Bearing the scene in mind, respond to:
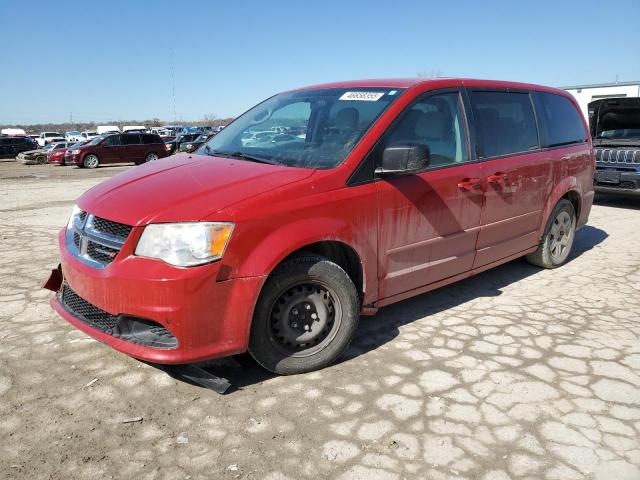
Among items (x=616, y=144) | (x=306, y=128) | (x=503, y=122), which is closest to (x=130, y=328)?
(x=306, y=128)

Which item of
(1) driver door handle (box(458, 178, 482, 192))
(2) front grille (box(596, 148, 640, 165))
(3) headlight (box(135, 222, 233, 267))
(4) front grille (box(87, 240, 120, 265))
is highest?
(2) front grille (box(596, 148, 640, 165))

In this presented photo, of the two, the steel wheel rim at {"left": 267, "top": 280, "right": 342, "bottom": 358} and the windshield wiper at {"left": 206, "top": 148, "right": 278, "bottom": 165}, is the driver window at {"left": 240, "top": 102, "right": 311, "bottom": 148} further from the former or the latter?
the steel wheel rim at {"left": 267, "top": 280, "right": 342, "bottom": 358}

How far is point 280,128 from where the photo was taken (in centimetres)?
395

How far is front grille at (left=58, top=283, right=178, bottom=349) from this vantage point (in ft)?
9.04

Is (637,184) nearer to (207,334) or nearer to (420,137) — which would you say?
(420,137)

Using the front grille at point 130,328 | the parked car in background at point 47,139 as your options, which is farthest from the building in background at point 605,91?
the parked car in background at point 47,139

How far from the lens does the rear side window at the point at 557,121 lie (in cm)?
492

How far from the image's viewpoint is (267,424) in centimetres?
268

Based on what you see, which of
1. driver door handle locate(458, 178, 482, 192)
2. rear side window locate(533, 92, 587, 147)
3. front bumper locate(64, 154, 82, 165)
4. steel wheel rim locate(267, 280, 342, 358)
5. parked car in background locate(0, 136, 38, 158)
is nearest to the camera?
steel wheel rim locate(267, 280, 342, 358)

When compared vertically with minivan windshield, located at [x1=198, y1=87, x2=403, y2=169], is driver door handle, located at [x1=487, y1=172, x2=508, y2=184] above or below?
below

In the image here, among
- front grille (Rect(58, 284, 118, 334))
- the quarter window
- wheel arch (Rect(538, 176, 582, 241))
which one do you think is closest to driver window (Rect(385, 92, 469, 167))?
wheel arch (Rect(538, 176, 582, 241))

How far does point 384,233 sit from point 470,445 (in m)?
1.41

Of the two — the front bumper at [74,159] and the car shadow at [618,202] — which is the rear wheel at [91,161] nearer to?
the front bumper at [74,159]

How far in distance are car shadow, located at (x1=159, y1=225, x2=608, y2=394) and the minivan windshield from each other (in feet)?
4.34
